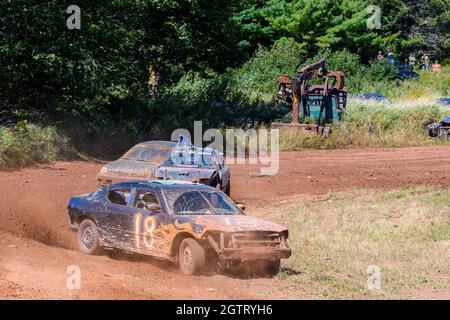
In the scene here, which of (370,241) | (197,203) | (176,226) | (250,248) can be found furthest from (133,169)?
(250,248)

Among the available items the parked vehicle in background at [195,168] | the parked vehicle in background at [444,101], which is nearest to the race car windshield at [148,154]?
the parked vehicle in background at [195,168]

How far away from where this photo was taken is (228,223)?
1255 centimetres

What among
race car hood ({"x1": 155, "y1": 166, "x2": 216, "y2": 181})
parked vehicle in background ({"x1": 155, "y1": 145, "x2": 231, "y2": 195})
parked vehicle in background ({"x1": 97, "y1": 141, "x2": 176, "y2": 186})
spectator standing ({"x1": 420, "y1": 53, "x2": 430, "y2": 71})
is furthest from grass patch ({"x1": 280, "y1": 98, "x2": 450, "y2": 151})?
spectator standing ({"x1": 420, "y1": 53, "x2": 430, "y2": 71})

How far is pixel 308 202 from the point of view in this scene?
68.7ft

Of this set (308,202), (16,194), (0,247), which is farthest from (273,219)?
(0,247)

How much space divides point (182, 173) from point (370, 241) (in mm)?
4476

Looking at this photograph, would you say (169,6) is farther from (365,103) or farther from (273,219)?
(273,219)

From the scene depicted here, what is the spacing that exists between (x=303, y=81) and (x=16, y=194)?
51.7 ft

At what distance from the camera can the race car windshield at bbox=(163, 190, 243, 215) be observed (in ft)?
43.0

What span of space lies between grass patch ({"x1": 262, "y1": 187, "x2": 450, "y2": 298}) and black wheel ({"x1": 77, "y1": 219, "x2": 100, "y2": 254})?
9.96 feet

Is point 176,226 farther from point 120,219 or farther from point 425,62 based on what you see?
point 425,62

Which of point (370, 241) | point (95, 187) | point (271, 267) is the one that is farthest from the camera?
point (95, 187)

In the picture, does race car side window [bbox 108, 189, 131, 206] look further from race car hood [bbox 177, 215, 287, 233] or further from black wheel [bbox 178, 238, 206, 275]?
black wheel [bbox 178, 238, 206, 275]

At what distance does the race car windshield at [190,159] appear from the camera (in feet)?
63.9
